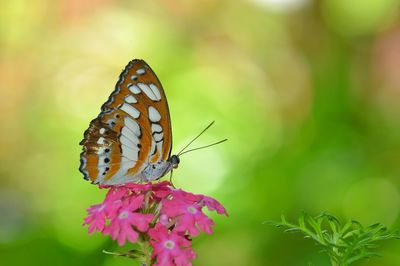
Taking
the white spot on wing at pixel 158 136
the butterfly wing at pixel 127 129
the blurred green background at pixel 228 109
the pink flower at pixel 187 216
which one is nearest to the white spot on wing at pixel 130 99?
the butterfly wing at pixel 127 129

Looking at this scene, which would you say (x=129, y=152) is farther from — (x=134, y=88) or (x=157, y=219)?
(x=157, y=219)

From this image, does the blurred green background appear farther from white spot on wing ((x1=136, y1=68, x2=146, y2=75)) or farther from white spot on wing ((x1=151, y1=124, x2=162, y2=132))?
white spot on wing ((x1=136, y1=68, x2=146, y2=75))

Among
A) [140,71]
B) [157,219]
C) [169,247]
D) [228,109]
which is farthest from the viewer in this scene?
[228,109]

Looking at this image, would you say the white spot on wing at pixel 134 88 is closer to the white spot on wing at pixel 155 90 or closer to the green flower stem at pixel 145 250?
the white spot on wing at pixel 155 90

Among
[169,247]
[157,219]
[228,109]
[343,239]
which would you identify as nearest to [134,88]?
[157,219]

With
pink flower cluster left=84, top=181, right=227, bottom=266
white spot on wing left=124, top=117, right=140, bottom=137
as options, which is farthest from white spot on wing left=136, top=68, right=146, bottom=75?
pink flower cluster left=84, top=181, right=227, bottom=266

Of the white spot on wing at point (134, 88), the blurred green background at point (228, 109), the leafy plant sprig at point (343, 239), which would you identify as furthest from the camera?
the blurred green background at point (228, 109)

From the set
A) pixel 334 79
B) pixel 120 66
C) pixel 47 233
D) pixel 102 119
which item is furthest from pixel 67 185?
pixel 102 119
